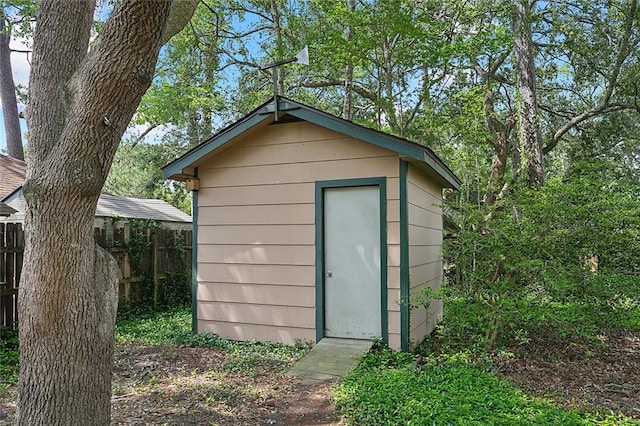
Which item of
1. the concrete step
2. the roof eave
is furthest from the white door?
the roof eave

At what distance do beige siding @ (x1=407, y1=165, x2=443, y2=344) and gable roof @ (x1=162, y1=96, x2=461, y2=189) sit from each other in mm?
333

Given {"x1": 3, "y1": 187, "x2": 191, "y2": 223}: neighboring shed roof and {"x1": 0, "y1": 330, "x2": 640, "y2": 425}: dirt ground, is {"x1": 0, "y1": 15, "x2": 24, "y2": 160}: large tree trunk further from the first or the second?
{"x1": 0, "y1": 330, "x2": 640, "y2": 425}: dirt ground

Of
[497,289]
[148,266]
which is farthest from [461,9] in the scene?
[148,266]

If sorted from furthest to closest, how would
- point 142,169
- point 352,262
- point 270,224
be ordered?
point 142,169, point 270,224, point 352,262

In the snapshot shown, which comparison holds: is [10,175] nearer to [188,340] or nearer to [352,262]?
[188,340]

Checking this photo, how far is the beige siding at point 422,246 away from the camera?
5.54m

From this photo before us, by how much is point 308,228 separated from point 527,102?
6.11 meters

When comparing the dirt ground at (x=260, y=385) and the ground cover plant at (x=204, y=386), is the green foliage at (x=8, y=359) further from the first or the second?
the dirt ground at (x=260, y=385)

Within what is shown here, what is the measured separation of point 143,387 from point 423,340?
3.56 meters

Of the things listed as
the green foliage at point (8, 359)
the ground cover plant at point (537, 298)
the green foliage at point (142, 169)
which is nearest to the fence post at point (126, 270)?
the green foliage at point (8, 359)

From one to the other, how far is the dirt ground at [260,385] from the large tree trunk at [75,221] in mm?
1010

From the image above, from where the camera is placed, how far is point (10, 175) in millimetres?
10930

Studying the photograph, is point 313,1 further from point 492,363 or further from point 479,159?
point 492,363

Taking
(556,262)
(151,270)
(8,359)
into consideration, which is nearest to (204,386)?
(8,359)
